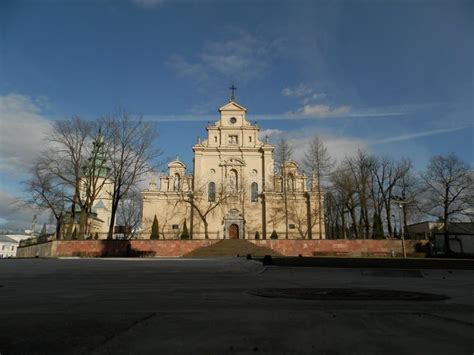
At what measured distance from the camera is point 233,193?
48.1 m

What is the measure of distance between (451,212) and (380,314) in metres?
40.7

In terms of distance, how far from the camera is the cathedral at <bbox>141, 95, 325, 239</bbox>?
46125 millimetres

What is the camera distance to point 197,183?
48.4 m

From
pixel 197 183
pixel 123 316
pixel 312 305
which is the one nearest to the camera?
pixel 123 316

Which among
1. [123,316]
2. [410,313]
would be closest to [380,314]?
[410,313]

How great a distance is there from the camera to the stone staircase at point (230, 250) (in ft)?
114

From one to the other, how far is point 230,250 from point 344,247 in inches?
451

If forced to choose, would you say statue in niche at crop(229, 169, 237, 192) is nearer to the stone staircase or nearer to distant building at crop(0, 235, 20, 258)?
the stone staircase

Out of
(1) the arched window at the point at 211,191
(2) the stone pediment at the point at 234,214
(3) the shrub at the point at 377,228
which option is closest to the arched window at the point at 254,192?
(2) the stone pediment at the point at 234,214

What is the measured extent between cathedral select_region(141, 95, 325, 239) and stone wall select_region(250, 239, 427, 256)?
8.34m

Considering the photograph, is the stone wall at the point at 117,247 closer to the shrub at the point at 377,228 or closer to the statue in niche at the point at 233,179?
the statue in niche at the point at 233,179

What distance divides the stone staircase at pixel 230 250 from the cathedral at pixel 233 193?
7.83m

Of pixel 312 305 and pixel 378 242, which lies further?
pixel 378 242

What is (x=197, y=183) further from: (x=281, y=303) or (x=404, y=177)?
(x=281, y=303)
